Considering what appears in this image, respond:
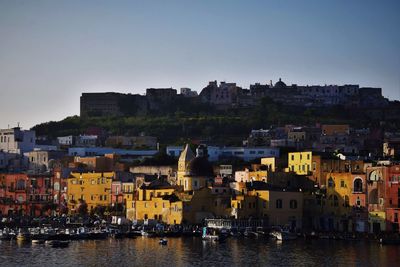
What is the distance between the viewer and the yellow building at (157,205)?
8931 centimetres

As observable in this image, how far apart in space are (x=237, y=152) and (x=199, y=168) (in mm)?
21050

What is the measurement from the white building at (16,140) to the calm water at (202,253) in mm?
43098

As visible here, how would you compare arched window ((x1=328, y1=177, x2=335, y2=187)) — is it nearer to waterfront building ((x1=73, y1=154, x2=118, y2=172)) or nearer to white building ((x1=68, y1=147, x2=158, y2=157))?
waterfront building ((x1=73, y1=154, x2=118, y2=172))

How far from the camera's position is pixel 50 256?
7006 centimetres

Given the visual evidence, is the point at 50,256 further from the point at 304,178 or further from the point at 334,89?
the point at 334,89

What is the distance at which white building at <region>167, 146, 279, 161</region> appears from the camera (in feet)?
369

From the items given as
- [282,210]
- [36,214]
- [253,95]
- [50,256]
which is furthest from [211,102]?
[50,256]

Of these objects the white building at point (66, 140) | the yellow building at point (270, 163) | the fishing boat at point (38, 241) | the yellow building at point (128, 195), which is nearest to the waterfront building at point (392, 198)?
the yellow building at point (270, 163)

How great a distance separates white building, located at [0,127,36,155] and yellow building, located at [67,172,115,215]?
20.4m

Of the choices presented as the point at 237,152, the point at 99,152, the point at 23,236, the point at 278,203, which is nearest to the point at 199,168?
the point at 278,203

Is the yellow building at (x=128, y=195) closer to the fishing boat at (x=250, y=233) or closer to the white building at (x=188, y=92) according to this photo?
the fishing boat at (x=250, y=233)

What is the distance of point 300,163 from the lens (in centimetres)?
9494

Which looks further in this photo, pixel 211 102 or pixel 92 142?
pixel 211 102

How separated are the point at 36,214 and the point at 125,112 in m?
44.8
